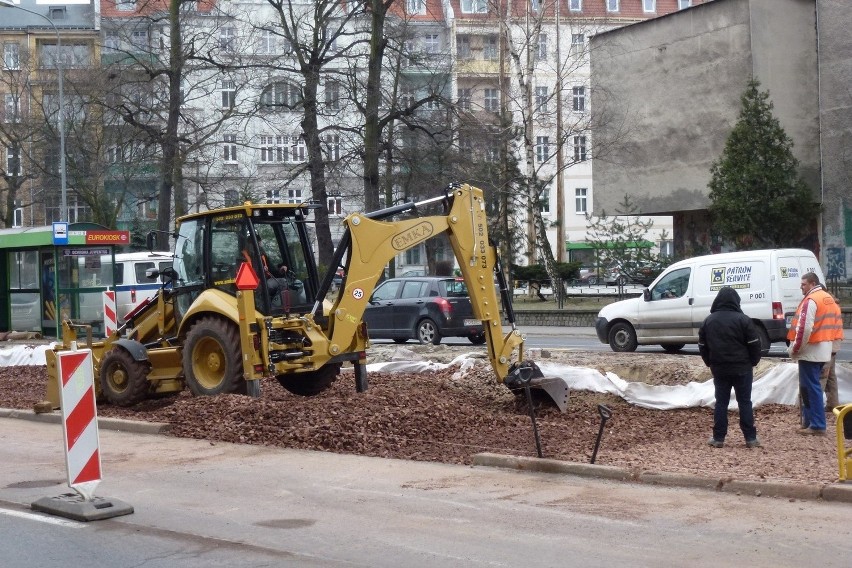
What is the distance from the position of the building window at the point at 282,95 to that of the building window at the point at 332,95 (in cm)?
90

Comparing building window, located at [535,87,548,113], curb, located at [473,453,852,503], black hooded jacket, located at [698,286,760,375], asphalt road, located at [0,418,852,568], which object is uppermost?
building window, located at [535,87,548,113]

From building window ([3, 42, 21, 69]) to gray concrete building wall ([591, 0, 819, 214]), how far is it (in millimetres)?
28942

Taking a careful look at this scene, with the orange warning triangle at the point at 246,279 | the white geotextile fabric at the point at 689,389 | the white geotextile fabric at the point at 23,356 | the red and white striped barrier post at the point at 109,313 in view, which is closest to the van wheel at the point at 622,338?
the white geotextile fabric at the point at 689,389

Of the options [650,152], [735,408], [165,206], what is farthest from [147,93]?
[735,408]

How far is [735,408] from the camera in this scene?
13625mm

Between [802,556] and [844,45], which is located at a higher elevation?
[844,45]

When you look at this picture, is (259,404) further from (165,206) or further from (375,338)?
(165,206)

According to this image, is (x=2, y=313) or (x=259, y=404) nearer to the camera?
(x=259, y=404)

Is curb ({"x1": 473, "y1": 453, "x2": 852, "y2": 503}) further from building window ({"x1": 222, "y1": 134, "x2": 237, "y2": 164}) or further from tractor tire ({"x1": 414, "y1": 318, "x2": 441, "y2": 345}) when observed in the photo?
building window ({"x1": 222, "y1": 134, "x2": 237, "y2": 164})

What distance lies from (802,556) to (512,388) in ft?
21.0

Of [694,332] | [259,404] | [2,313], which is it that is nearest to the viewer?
[259,404]

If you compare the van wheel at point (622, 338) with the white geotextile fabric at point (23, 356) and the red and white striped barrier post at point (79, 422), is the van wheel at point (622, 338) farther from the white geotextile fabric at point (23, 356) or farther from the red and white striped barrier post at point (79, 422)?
the red and white striped barrier post at point (79, 422)

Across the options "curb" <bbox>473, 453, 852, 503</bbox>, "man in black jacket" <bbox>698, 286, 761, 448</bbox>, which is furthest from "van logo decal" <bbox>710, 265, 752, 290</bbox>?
"curb" <bbox>473, 453, 852, 503</bbox>

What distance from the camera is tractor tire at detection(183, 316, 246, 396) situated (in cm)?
1366
